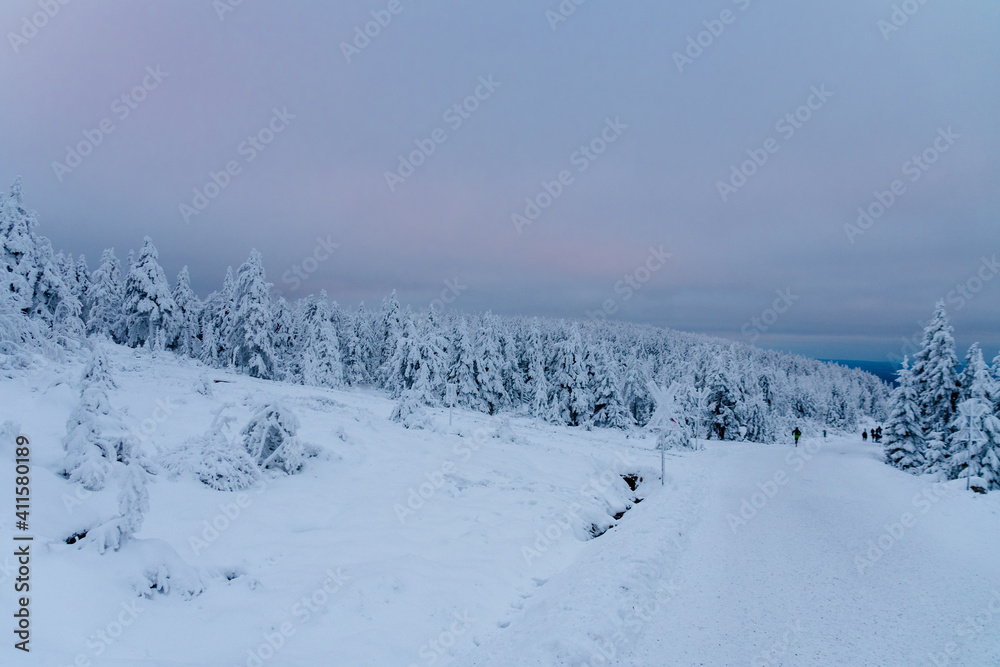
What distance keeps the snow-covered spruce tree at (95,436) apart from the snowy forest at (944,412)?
31202mm

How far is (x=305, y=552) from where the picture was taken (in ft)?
29.2

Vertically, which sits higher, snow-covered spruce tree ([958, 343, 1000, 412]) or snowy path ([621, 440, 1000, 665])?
snow-covered spruce tree ([958, 343, 1000, 412])

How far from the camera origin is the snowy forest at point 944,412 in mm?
22609

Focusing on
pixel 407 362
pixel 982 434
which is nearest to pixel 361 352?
pixel 407 362

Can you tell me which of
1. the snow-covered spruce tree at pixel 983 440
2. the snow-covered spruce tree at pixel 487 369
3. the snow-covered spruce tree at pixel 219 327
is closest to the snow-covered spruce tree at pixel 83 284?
the snow-covered spruce tree at pixel 219 327

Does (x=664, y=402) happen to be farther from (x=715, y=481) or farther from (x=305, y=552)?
(x=305, y=552)

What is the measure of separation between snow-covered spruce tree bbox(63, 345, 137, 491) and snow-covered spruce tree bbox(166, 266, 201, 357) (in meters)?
44.0

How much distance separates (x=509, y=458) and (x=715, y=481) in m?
9.04

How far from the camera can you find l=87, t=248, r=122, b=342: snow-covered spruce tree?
166 ft

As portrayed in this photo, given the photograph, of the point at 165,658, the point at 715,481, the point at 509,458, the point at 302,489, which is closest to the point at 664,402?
the point at 715,481

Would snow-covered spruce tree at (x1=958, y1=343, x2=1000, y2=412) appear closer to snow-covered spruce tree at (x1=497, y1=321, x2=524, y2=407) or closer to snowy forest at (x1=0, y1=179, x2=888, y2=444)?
snowy forest at (x1=0, y1=179, x2=888, y2=444)

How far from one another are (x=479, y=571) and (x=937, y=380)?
3632 centimetres

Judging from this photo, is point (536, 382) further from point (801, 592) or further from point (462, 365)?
point (801, 592)

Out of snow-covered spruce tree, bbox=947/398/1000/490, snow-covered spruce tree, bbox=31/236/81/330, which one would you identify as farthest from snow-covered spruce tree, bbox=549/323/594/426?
snow-covered spruce tree, bbox=31/236/81/330
